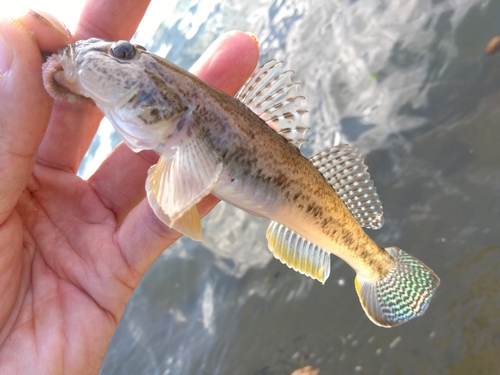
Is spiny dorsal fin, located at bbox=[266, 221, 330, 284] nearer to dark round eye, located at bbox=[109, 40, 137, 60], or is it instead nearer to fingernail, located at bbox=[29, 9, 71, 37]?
dark round eye, located at bbox=[109, 40, 137, 60]

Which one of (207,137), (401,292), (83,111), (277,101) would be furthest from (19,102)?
(401,292)

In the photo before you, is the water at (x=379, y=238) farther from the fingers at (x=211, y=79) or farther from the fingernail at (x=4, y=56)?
Result: the fingernail at (x=4, y=56)

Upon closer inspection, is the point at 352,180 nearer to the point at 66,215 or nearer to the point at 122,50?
the point at 122,50

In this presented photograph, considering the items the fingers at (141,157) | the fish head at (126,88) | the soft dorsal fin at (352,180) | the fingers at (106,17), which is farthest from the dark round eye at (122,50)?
the soft dorsal fin at (352,180)

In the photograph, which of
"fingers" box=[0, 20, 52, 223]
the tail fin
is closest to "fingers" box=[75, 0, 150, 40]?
"fingers" box=[0, 20, 52, 223]

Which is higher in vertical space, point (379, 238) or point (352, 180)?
point (352, 180)

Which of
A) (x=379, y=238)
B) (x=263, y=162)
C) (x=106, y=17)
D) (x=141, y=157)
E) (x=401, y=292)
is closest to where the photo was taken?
(x=263, y=162)

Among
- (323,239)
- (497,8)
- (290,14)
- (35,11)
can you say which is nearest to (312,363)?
(323,239)
